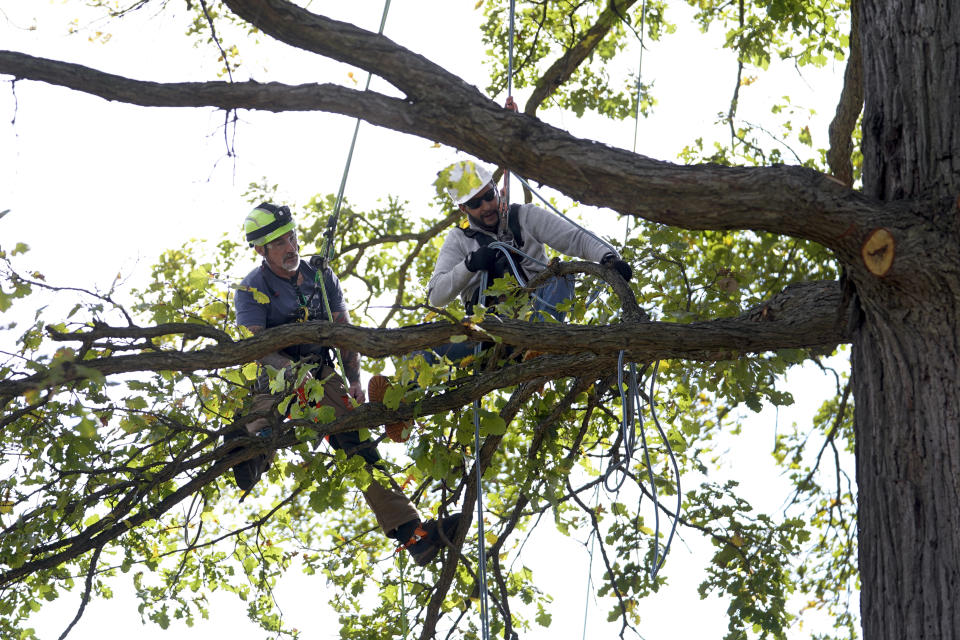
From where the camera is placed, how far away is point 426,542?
4.96 meters

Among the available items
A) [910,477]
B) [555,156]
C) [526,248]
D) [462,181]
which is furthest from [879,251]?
[526,248]

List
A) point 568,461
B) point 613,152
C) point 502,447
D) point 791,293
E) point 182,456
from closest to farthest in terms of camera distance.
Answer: point 613,152, point 791,293, point 182,456, point 568,461, point 502,447

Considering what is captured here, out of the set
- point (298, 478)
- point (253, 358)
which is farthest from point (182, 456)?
point (253, 358)

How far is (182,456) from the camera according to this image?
3.99 metres

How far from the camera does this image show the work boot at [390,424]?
409cm

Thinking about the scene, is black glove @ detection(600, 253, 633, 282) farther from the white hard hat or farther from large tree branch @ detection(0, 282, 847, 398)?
the white hard hat

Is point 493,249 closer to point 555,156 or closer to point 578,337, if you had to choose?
point 578,337

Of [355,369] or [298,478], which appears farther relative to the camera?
[355,369]

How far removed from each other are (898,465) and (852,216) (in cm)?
67

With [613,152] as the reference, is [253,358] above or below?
below

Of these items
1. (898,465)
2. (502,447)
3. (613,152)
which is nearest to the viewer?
(898,465)

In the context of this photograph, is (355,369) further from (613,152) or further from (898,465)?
(898,465)

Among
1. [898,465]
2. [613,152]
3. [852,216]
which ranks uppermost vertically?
[613,152]

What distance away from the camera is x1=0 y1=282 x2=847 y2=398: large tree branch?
3318 mm
